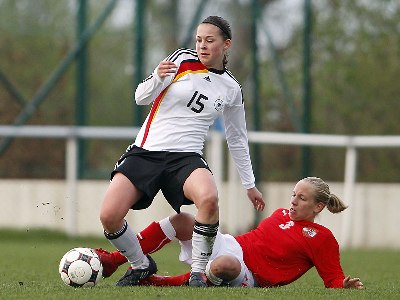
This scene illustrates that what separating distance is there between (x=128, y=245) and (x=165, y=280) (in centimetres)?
37

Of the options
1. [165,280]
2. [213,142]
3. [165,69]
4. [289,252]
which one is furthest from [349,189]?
[165,69]

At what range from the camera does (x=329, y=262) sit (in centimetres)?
631

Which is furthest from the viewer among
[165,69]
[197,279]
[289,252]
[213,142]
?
[213,142]

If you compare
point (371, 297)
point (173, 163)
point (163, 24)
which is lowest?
point (371, 297)

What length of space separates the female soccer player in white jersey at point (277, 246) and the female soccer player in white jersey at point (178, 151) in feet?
0.55

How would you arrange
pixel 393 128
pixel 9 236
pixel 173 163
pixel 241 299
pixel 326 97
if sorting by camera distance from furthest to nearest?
1. pixel 326 97
2. pixel 393 128
3. pixel 9 236
4. pixel 173 163
5. pixel 241 299

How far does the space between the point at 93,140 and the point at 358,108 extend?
11.5ft

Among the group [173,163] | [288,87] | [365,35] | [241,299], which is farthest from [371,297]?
[365,35]

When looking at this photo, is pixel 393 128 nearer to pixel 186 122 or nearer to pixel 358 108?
pixel 358 108

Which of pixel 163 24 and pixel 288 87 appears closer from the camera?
pixel 163 24

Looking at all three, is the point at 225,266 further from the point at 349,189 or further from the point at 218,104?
the point at 349,189

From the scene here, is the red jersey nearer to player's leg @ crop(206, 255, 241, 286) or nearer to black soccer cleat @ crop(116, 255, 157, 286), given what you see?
player's leg @ crop(206, 255, 241, 286)

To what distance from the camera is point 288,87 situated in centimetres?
1426

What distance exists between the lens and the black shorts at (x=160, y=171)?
6.32 meters
